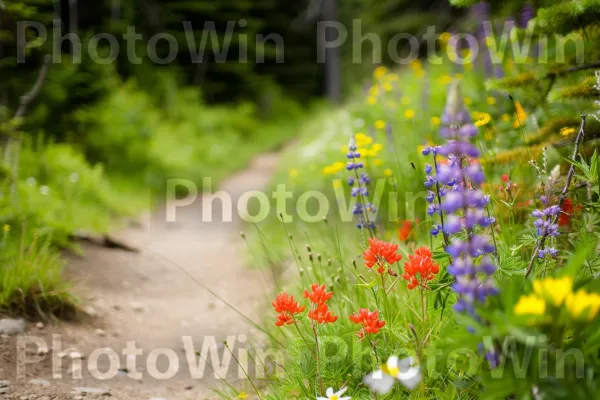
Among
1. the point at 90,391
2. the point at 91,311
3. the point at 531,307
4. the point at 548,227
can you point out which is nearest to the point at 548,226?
the point at 548,227

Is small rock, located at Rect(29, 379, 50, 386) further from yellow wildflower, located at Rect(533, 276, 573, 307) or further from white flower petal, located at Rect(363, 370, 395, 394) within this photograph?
yellow wildflower, located at Rect(533, 276, 573, 307)

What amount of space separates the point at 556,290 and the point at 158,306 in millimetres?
3678

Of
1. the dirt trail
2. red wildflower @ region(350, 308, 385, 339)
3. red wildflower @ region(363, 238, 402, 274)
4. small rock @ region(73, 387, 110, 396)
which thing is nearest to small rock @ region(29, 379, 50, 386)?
the dirt trail

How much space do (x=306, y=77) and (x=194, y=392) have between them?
2094 cm

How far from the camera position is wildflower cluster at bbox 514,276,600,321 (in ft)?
4.81

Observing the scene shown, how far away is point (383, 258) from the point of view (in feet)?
7.52

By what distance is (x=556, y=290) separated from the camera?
4.93ft

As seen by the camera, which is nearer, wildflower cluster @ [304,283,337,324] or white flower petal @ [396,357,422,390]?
white flower petal @ [396,357,422,390]

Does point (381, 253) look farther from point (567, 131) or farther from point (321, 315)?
point (567, 131)

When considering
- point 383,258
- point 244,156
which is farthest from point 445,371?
point 244,156

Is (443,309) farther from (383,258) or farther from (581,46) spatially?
(581,46)

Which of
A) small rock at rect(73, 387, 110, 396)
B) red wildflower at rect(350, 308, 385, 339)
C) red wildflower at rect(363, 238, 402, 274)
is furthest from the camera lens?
small rock at rect(73, 387, 110, 396)

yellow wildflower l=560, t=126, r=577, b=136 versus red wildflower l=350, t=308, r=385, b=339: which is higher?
yellow wildflower l=560, t=126, r=577, b=136

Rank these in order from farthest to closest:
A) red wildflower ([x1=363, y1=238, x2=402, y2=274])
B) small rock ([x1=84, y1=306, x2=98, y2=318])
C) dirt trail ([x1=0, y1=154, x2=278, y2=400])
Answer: small rock ([x1=84, y1=306, x2=98, y2=318]), dirt trail ([x1=0, y1=154, x2=278, y2=400]), red wildflower ([x1=363, y1=238, x2=402, y2=274])
